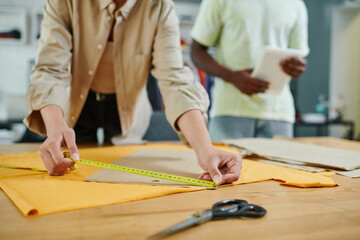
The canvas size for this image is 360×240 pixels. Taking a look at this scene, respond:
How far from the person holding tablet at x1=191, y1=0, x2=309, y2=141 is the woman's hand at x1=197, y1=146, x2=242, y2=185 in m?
0.84

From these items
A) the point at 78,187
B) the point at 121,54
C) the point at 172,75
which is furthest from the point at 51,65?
the point at 78,187

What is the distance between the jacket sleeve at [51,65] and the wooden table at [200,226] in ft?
1.18

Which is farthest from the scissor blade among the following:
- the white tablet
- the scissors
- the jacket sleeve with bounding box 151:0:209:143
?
the white tablet

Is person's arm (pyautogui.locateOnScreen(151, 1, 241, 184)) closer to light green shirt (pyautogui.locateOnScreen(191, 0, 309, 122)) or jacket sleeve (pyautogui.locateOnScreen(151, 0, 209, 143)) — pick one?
jacket sleeve (pyautogui.locateOnScreen(151, 0, 209, 143))

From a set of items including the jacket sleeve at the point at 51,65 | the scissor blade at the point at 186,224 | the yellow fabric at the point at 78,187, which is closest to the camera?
the scissor blade at the point at 186,224

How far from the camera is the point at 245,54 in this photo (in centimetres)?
172

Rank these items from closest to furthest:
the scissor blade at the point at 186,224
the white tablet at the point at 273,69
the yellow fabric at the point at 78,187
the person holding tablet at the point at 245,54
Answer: the scissor blade at the point at 186,224 → the yellow fabric at the point at 78,187 → the white tablet at the point at 273,69 → the person holding tablet at the point at 245,54

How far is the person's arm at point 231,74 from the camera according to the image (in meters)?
1.59

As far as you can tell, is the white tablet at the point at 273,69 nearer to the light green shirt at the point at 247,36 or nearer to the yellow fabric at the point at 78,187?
the light green shirt at the point at 247,36

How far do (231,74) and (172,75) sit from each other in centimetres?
60

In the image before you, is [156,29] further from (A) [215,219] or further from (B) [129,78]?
(A) [215,219]

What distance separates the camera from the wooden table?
19.3 inches

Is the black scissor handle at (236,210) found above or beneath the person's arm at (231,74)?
beneath

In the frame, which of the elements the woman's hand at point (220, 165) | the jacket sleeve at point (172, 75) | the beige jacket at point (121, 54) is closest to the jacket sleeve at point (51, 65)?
the beige jacket at point (121, 54)
